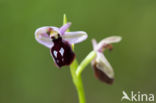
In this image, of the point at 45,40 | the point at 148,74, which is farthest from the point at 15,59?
the point at 45,40

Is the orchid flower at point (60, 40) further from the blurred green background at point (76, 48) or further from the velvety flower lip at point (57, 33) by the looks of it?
the blurred green background at point (76, 48)

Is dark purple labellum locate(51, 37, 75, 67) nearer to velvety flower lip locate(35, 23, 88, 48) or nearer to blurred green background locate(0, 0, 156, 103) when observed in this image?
velvety flower lip locate(35, 23, 88, 48)

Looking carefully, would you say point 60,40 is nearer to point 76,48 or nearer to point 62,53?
point 62,53

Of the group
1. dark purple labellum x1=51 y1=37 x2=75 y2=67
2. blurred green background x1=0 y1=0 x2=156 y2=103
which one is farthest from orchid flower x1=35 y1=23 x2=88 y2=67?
blurred green background x1=0 y1=0 x2=156 y2=103

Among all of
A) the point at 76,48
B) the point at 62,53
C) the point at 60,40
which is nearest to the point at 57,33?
the point at 60,40

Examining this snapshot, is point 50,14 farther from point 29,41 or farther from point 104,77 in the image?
point 104,77

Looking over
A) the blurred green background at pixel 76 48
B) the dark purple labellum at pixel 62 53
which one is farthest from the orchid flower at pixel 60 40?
the blurred green background at pixel 76 48
